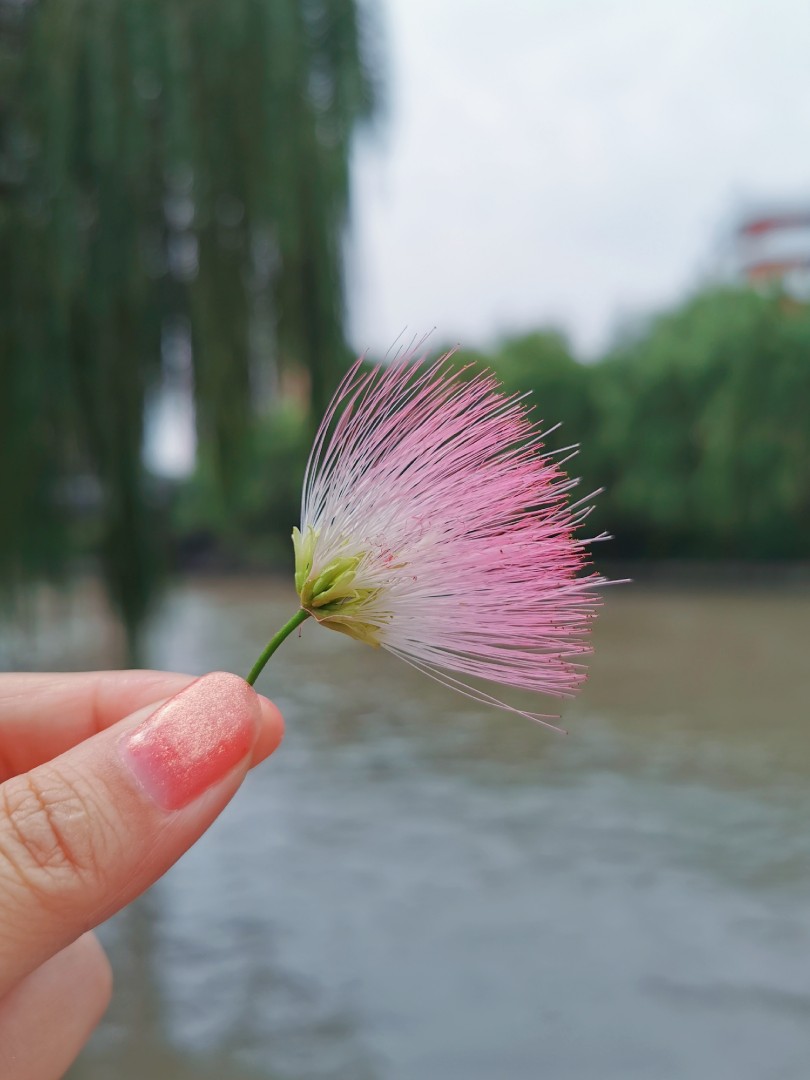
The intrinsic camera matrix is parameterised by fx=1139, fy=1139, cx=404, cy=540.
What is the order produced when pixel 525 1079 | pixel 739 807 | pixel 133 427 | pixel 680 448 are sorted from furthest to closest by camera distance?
pixel 680 448
pixel 739 807
pixel 133 427
pixel 525 1079

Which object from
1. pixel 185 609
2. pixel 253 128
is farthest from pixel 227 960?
pixel 185 609

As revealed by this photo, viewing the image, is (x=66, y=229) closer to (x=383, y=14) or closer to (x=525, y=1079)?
(x=383, y=14)

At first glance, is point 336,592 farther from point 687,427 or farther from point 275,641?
point 687,427

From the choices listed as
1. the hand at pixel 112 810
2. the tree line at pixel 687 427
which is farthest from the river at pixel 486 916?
the tree line at pixel 687 427

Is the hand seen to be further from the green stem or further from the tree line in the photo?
the tree line

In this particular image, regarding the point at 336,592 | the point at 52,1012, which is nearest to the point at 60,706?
the point at 52,1012

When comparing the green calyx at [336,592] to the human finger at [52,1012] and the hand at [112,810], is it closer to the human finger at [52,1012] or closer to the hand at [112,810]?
the hand at [112,810]
